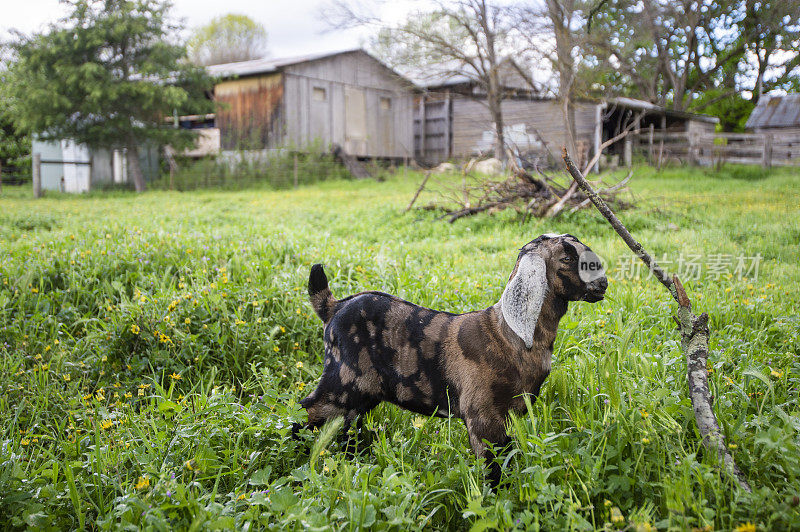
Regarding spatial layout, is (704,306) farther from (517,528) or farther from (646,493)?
(517,528)

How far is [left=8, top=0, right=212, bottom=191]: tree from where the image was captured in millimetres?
18297

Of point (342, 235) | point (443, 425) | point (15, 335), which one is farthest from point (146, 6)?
point (443, 425)

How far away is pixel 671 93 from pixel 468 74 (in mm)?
14318

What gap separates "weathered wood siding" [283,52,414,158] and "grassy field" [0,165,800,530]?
1567cm

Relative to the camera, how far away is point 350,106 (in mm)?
24406

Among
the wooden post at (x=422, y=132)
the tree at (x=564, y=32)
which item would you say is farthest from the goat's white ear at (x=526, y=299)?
Result: the wooden post at (x=422, y=132)

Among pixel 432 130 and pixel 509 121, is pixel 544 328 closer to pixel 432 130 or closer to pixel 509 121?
pixel 509 121

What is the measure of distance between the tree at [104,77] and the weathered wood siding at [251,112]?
2.26m

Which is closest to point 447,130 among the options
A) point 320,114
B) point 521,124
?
point 521,124

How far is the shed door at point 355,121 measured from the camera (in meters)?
24.2

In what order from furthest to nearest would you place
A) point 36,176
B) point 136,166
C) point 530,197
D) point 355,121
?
point 355,121
point 136,166
point 36,176
point 530,197

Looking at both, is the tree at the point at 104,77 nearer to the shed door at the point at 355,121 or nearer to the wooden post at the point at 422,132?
the shed door at the point at 355,121

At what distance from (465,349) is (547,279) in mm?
467

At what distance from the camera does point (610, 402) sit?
2.55 m
